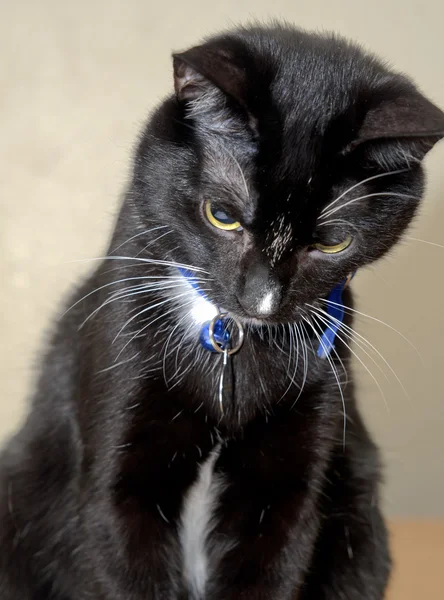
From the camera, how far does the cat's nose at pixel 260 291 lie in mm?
924

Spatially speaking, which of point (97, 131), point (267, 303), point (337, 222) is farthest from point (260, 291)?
point (97, 131)

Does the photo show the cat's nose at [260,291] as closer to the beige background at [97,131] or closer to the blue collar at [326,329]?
the blue collar at [326,329]

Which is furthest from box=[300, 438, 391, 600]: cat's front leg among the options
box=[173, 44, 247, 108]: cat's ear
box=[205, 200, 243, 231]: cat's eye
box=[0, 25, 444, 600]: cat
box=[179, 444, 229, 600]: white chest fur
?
box=[173, 44, 247, 108]: cat's ear

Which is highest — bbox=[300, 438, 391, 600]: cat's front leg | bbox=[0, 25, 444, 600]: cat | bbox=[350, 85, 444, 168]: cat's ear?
bbox=[350, 85, 444, 168]: cat's ear

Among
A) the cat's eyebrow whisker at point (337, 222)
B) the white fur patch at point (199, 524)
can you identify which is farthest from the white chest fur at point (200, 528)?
the cat's eyebrow whisker at point (337, 222)

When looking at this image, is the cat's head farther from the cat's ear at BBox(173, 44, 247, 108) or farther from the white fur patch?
the white fur patch

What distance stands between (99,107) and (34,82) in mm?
139

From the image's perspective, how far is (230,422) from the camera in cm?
110

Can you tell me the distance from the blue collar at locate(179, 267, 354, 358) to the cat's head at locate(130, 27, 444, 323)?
0.24 ft

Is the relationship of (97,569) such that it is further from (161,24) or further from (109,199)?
(161,24)

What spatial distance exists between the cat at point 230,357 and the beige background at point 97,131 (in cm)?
35

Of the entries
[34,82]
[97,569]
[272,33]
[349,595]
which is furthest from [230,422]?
[34,82]

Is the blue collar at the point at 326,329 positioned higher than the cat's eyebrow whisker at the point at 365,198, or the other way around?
the cat's eyebrow whisker at the point at 365,198

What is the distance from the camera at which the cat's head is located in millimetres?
866
